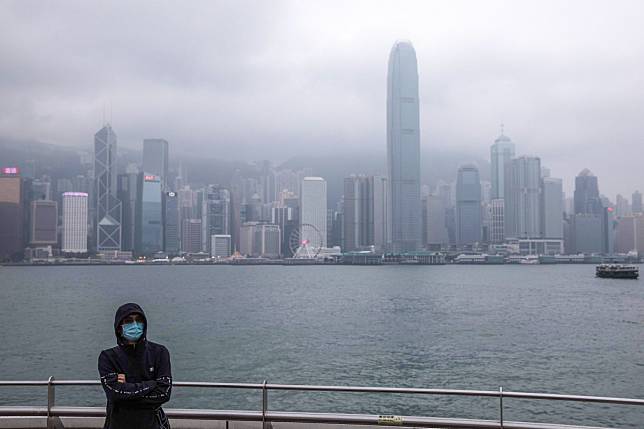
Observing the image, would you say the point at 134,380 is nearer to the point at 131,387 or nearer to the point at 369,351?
the point at 131,387

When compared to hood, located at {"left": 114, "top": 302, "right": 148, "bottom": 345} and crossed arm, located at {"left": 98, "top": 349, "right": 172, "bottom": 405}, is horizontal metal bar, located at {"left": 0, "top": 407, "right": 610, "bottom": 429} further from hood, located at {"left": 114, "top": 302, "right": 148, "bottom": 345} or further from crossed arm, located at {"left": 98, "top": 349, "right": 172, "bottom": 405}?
hood, located at {"left": 114, "top": 302, "right": 148, "bottom": 345}

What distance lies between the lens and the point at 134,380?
5051 mm

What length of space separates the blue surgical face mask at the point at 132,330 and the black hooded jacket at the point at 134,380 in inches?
1.8

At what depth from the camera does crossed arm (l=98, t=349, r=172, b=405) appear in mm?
4956

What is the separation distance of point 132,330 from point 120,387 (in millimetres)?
441

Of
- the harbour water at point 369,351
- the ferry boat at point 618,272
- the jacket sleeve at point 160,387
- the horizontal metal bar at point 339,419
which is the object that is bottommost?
the harbour water at point 369,351

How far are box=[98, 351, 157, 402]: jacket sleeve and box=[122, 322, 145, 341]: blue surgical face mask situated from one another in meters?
0.23

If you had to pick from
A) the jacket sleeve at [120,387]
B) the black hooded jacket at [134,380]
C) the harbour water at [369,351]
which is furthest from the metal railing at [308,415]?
the harbour water at [369,351]

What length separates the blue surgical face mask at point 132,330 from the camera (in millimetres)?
4934

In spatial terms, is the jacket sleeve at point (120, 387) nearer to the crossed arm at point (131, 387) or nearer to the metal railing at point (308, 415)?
the crossed arm at point (131, 387)

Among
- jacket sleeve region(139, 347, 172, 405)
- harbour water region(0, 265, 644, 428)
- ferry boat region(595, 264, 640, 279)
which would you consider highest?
jacket sleeve region(139, 347, 172, 405)

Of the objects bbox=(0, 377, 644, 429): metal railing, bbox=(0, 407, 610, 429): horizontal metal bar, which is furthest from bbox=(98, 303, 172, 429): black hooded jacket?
bbox=(0, 407, 610, 429): horizontal metal bar

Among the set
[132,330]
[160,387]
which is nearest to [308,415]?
[160,387]

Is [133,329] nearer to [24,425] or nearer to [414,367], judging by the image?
[24,425]
